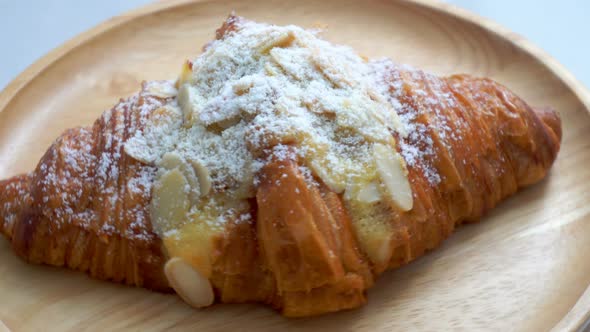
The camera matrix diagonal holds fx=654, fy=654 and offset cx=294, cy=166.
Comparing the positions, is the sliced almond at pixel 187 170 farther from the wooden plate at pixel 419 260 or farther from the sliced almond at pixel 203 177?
the wooden plate at pixel 419 260

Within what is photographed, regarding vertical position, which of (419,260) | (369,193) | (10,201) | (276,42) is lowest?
(419,260)

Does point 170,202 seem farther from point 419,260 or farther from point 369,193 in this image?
point 419,260

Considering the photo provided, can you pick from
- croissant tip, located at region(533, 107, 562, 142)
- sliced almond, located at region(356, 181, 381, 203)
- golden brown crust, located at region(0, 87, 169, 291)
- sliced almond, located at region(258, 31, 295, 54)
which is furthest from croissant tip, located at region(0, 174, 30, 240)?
croissant tip, located at region(533, 107, 562, 142)

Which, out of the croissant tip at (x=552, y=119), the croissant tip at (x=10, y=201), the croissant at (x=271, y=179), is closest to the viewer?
the croissant at (x=271, y=179)

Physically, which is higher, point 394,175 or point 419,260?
point 394,175

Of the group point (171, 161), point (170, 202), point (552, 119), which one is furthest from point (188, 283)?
point (552, 119)

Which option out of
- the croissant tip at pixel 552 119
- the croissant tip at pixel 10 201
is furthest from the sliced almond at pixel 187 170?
the croissant tip at pixel 552 119
